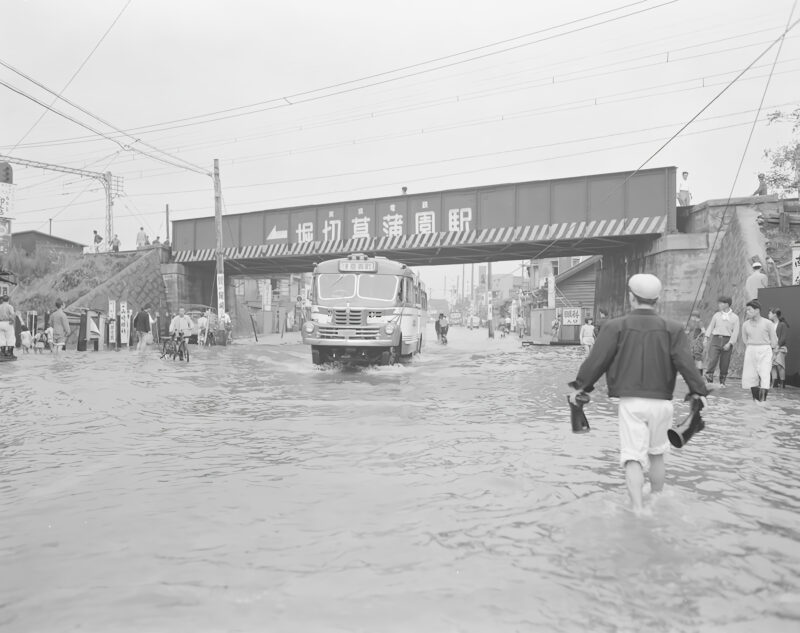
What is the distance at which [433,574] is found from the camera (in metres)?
3.57

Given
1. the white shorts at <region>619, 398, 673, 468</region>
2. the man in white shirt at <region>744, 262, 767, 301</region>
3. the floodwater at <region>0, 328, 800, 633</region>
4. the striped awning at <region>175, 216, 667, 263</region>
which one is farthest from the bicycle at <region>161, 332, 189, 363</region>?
the white shorts at <region>619, 398, 673, 468</region>

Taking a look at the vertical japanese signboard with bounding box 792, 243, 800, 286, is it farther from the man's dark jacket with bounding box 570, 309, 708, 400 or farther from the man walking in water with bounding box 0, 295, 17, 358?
the man walking in water with bounding box 0, 295, 17, 358

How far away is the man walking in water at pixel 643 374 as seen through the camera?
4.61 m

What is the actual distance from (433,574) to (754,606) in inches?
65.2

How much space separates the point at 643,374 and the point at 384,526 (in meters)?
2.16

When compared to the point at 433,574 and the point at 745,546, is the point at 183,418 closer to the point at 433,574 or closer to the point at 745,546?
the point at 433,574

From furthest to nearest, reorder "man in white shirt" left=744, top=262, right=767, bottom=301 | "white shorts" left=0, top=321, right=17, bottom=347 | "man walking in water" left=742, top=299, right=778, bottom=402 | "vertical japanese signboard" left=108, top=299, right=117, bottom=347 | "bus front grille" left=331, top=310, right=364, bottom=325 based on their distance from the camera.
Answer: "vertical japanese signboard" left=108, top=299, right=117, bottom=347 < "white shorts" left=0, top=321, right=17, bottom=347 < "bus front grille" left=331, top=310, right=364, bottom=325 < "man in white shirt" left=744, top=262, right=767, bottom=301 < "man walking in water" left=742, top=299, right=778, bottom=402

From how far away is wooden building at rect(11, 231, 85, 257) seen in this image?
46875mm

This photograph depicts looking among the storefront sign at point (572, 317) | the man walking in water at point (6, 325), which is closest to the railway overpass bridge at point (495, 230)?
the storefront sign at point (572, 317)

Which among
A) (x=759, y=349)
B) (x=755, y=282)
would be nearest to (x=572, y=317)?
(x=755, y=282)

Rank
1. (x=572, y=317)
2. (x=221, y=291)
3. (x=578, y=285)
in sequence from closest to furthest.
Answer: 1. (x=221, y=291)
2. (x=572, y=317)
3. (x=578, y=285)

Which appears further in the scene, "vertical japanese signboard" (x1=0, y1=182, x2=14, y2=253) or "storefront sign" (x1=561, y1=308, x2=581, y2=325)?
"storefront sign" (x1=561, y1=308, x2=581, y2=325)

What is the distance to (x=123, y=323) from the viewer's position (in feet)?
87.5

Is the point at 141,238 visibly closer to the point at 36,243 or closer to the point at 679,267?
the point at 36,243
